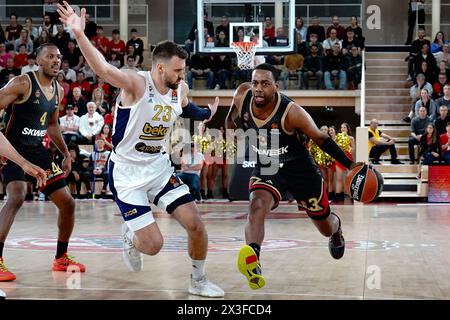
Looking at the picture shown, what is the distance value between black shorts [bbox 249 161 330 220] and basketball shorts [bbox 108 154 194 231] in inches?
33.3

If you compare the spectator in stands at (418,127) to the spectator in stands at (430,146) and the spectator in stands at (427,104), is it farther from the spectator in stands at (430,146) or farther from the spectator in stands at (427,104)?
the spectator in stands at (430,146)

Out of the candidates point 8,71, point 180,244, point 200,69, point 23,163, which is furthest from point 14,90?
point 8,71

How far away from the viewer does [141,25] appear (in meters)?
25.8

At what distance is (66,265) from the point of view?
25.4 feet

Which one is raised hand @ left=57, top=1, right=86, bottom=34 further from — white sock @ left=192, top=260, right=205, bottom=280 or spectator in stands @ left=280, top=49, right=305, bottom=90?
spectator in stands @ left=280, top=49, right=305, bottom=90

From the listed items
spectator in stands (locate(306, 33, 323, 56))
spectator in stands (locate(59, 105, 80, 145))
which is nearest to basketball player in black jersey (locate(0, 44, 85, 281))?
spectator in stands (locate(59, 105, 80, 145))

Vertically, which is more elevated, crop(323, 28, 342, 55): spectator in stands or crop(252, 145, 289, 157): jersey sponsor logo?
crop(323, 28, 342, 55): spectator in stands

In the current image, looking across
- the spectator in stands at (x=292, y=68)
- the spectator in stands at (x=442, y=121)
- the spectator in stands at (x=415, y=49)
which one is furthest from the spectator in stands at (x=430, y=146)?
the spectator in stands at (x=292, y=68)

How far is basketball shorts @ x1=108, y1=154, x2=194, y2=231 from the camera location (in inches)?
259

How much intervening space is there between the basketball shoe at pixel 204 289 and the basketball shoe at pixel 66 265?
1573 mm

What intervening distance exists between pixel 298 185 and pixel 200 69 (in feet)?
48.2

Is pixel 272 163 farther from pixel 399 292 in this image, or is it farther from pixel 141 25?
pixel 141 25

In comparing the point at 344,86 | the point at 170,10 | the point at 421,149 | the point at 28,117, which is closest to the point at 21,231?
the point at 28,117

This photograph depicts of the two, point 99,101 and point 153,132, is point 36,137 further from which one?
point 99,101
